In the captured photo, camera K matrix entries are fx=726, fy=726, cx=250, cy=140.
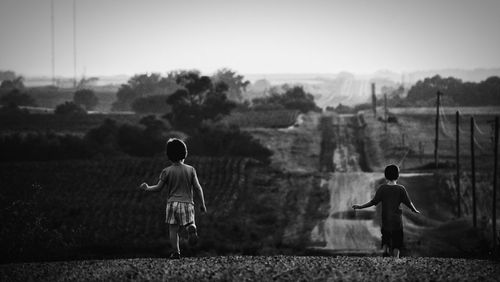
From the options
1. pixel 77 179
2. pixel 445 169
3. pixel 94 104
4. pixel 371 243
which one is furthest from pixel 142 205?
pixel 94 104

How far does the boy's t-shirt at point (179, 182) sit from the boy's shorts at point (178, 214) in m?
0.08

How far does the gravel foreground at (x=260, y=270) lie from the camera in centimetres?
901

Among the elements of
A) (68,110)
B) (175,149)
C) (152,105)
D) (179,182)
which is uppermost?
(175,149)

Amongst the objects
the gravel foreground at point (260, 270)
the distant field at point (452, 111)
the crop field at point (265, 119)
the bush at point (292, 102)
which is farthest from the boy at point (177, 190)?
the bush at point (292, 102)

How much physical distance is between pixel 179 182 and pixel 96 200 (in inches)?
1647

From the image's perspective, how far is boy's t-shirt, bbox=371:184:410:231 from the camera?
11.8 metres

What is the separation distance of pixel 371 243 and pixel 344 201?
14232 mm

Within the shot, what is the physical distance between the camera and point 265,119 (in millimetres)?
112312

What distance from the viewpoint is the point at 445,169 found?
64500 millimetres

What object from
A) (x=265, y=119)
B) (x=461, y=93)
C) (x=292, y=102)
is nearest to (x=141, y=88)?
(x=292, y=102)

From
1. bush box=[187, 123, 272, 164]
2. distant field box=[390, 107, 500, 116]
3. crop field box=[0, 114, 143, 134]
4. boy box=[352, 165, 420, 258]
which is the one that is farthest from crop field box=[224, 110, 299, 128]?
boy box=[352, 165, 420, 258]

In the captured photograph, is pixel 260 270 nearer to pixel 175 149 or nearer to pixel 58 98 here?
pixel 175 149

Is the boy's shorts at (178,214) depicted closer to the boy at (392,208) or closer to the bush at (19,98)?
the boy at (392,208)

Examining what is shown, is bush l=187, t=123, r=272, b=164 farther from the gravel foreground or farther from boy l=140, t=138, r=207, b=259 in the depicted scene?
the gravel foreground
